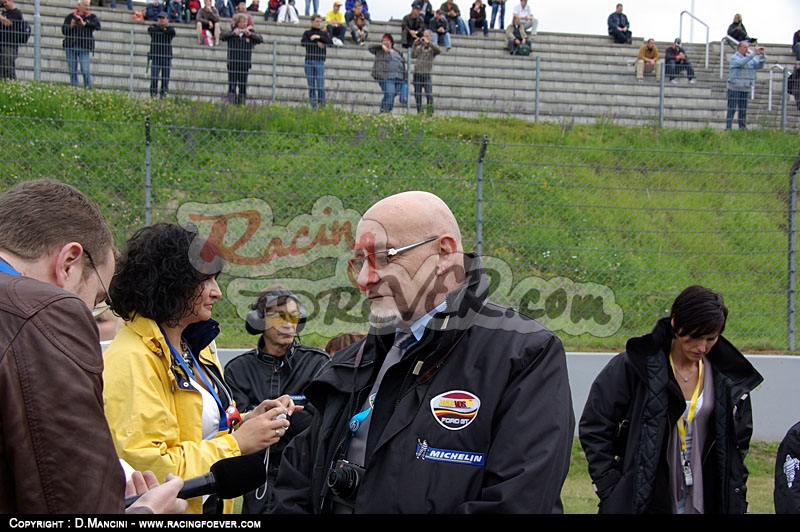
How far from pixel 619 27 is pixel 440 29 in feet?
21.6

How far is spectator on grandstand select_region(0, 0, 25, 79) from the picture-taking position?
13.0 meters

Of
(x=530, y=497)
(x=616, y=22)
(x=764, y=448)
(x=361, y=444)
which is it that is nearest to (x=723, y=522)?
(x=530, y=497)

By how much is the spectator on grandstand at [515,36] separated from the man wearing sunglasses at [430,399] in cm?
1899

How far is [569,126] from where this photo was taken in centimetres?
1516

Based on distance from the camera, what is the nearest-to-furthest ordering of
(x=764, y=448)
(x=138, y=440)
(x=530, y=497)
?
(x=530, y=497) < (x=138, y=440) < (x=764, y=448)

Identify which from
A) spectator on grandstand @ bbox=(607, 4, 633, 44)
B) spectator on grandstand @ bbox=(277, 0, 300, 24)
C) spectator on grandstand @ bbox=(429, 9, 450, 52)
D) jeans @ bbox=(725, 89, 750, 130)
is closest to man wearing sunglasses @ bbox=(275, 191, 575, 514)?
jeans @ bbox=(725, 89, 750, 130)

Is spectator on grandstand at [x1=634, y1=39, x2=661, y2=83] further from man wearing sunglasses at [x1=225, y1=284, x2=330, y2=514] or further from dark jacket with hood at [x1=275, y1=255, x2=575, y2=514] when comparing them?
dark jacket with hood at [x1=275, y1=255, x2=575, y2=514]

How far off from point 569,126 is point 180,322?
12.9 m

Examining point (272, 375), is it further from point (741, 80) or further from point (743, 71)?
point (743, 71)

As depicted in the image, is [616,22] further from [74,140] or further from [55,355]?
[55,355]

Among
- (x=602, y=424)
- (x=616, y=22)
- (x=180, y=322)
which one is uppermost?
(x=616, y=22)

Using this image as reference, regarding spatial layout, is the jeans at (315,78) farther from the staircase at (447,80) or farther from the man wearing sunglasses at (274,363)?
the man wearing sunglasses at (274,363)

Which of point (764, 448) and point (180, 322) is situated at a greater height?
point (180, 322)

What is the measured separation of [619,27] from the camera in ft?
75.6
